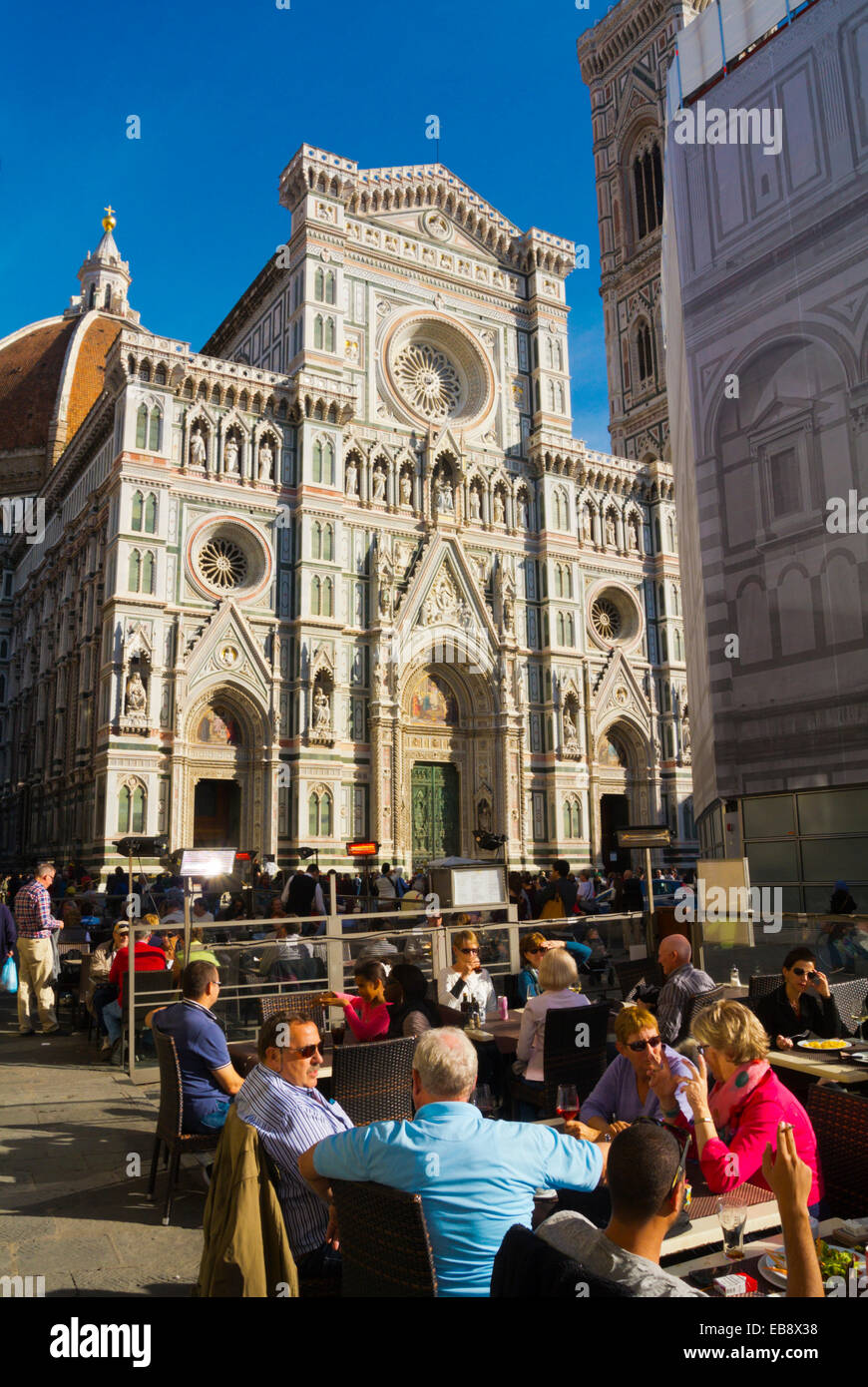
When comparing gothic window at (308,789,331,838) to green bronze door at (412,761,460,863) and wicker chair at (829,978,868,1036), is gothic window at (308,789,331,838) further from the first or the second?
wicker chair at (829,978,868,1036)

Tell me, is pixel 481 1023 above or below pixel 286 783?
below

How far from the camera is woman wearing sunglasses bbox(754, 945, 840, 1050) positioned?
6066mm

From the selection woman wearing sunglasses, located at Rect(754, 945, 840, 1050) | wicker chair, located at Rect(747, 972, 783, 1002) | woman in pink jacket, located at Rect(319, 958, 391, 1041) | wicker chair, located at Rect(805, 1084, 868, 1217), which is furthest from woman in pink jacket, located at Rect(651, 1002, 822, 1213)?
wicker chair, located at Rect(747, 972, 783, 1002)

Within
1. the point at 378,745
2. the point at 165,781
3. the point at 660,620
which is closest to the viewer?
the point at 165,781

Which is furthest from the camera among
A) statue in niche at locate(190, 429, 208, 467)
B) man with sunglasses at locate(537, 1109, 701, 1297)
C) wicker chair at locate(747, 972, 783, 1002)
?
statue in niche at locate(190, 429, 208, 467)

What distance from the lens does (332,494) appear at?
89.6ft

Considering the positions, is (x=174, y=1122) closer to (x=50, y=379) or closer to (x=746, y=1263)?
(x=746, y=1263)

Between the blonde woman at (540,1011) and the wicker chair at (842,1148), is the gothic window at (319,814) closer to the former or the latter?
the blonde woman at (540,1011)

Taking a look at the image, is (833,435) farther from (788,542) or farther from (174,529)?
(174,529)

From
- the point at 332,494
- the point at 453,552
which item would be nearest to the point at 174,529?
the point at 332,494

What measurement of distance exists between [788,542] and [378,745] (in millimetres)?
14786

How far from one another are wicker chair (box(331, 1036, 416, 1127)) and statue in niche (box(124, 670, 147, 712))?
2008 centimetres

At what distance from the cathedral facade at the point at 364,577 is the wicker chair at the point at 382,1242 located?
69.9 ft
